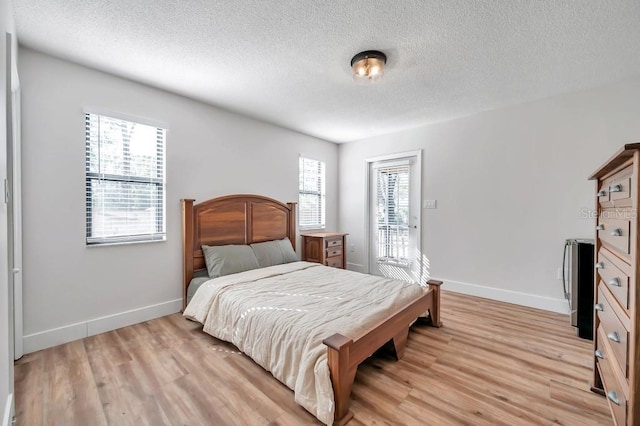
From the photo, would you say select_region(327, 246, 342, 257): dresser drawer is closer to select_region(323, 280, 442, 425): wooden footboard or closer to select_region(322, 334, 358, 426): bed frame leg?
select_region(323, 280, 442, 425): wooden footboard

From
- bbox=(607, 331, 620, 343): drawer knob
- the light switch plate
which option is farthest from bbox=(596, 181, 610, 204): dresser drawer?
the light switch plate

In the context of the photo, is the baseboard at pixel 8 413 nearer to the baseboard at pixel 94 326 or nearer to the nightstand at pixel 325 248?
the baseboard at pixel 94 326

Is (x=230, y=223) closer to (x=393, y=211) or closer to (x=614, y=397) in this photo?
(x=393, y=211)

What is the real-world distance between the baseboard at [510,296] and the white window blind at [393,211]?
83 centimetres

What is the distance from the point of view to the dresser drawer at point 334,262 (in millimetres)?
4320

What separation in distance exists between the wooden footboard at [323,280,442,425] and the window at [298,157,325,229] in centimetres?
269

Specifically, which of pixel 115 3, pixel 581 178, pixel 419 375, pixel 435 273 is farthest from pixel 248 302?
pixel 581 178

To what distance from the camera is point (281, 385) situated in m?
1.82

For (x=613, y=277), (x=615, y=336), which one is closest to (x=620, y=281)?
(x=613, y=277)

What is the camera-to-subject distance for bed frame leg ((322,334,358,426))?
4.86 feet

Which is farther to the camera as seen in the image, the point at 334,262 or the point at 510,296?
the point at 334,262

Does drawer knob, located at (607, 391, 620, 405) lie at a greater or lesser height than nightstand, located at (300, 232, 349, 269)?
lesser

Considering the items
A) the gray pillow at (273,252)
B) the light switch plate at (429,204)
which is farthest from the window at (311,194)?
the light switch plate at (429,204)

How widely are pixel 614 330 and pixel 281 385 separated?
72.5 inches
